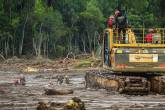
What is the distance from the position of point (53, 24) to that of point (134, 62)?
88699 mm

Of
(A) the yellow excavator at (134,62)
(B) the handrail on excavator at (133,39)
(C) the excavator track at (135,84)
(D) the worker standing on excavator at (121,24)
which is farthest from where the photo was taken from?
(D) the worker standing on excavator at (121,24)

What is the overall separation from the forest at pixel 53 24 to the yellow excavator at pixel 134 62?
58.4 m

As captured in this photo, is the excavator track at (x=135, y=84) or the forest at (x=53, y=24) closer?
the excavator track at (x=135, y=84)

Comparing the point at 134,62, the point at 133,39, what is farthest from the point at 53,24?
the point at 134,62

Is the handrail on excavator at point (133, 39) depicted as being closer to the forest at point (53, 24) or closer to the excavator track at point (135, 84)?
the excavator track at point (135, 84)

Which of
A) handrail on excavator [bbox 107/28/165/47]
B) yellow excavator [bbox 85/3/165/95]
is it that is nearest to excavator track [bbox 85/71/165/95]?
yellow excavator [bbox 85/3/165/95]

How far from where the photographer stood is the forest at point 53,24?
105m

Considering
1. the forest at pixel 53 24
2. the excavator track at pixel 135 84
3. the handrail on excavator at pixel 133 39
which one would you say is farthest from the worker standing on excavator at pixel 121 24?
the forest at pixel 53 24

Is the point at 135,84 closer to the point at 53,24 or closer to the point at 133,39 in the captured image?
the point at 133,39

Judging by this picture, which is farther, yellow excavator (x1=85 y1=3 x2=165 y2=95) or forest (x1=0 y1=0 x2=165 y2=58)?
forest (x1=0 y1=0 x2=165 y2=58)

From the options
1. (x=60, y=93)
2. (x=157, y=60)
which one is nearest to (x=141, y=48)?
(x=157, y=60)

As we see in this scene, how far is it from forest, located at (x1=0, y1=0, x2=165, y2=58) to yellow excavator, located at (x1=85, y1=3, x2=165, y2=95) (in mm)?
58431

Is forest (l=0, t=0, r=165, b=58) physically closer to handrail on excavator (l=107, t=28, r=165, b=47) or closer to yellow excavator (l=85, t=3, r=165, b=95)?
handrail on excavator (l=107, t=28, r=165, b=47)

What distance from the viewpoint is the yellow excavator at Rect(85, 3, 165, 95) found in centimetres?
2941
